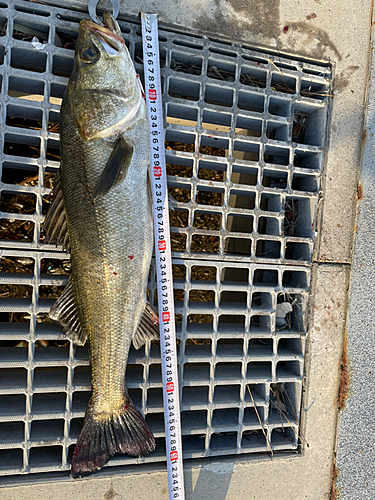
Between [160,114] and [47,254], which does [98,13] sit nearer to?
[160,114]

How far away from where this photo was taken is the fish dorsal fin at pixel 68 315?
2102 millimetres

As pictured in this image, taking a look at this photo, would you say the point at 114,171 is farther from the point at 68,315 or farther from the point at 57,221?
the point at 68,315

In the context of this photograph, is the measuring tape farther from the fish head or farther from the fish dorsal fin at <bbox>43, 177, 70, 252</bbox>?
the fish dorsal fin at <bbox>43, 177, 70, 252</bbox>

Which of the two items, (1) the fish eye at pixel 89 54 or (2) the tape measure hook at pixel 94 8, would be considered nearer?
(1) the fish eye at pixel 89 54

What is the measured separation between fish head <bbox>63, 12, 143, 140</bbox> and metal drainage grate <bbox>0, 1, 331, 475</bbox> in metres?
0.36

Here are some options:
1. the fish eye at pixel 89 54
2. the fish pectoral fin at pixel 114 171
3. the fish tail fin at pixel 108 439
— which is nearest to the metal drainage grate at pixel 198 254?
the fish tail fin at pixel 108 439

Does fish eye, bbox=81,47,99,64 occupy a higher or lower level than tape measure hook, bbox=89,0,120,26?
lower

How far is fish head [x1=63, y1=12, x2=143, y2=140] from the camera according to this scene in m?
1.95

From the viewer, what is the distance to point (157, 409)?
237 centimetres

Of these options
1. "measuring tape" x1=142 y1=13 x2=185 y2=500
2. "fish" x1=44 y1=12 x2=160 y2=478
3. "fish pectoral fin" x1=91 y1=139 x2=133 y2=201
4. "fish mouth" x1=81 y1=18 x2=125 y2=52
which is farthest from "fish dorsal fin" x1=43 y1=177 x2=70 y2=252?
"fish mouth" x1=81 y1=18 x2=125 y2=52

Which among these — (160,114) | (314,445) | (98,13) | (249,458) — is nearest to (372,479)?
(314,445)

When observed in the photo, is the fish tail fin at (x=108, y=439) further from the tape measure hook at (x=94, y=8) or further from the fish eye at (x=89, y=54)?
the tape measure hook at (x=94, y=8)

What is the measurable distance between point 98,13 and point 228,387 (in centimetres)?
315

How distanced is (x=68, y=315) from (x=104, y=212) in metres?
0.76
